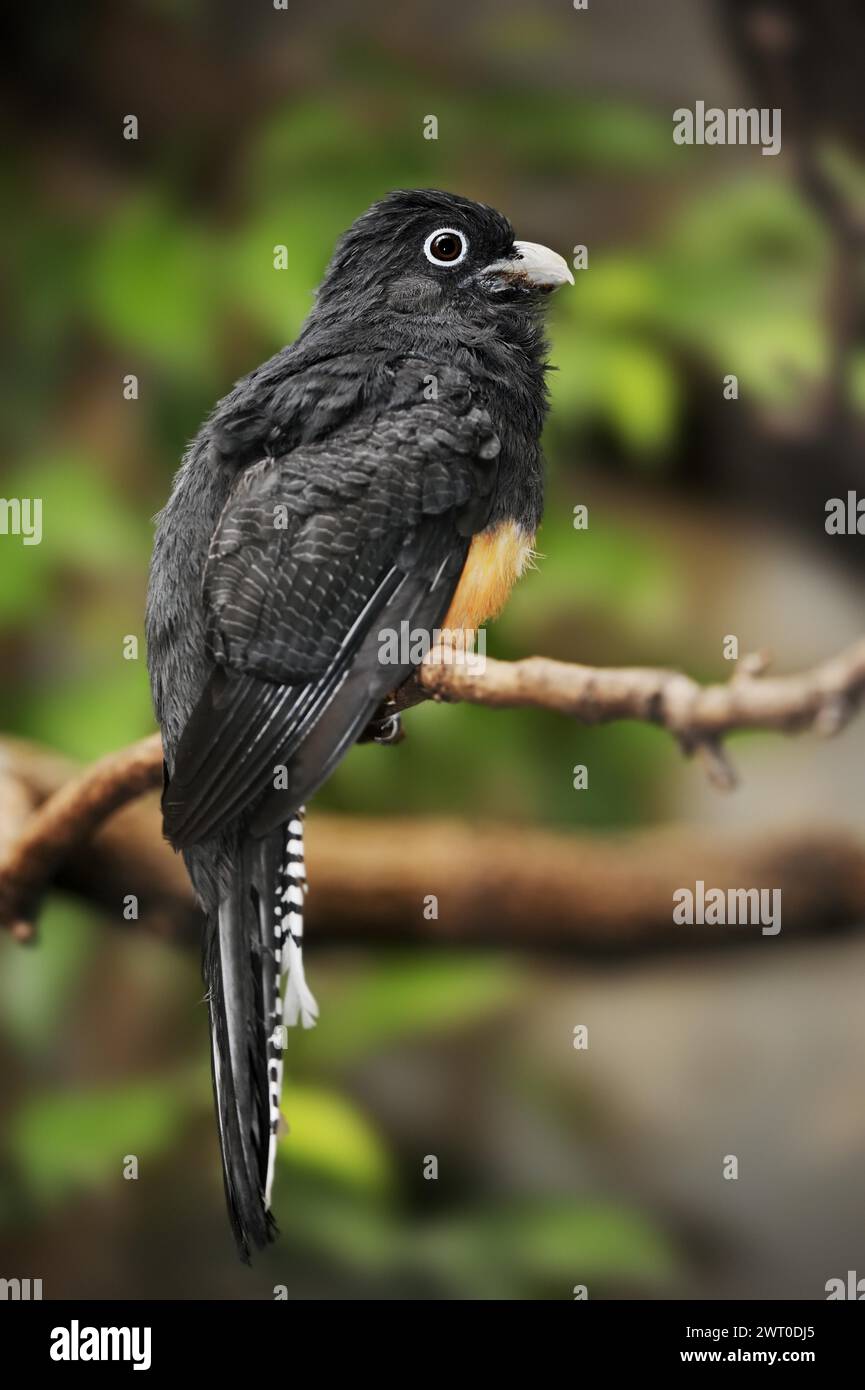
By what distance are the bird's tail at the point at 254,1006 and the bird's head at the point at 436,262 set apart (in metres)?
0.73

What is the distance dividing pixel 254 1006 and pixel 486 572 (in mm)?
623

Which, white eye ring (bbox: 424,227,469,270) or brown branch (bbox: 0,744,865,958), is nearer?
white eye ring (bbox: 424,227,469,270)

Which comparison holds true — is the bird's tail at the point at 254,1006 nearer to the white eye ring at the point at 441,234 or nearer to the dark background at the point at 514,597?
the white eye ring at the point at 441,234

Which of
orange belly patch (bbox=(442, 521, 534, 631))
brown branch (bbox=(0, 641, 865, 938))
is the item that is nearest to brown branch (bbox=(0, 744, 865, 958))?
brown branch (bbox=(0, 641, 865, 938))

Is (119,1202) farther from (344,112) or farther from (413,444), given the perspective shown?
(344,112)

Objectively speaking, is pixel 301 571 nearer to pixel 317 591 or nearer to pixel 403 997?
pixel 317 591

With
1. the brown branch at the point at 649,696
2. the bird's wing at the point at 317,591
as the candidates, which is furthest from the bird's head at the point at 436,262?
the brown branch at the point at 649,696

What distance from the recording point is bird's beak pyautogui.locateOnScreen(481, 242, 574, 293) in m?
1.87

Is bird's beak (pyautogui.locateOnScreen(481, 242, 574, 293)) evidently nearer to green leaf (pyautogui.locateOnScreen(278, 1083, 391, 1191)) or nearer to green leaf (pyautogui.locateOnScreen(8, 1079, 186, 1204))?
green leaf (pyautogui.locateOnScreen(278, 1083, 391, 1191))

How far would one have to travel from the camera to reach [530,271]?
1.87 m

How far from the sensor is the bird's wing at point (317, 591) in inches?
63.6

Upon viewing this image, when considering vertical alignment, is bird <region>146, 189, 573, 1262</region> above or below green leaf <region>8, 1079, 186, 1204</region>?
above

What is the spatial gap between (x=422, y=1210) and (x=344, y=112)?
7.24 feet

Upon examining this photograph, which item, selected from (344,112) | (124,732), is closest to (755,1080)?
(124,732)
